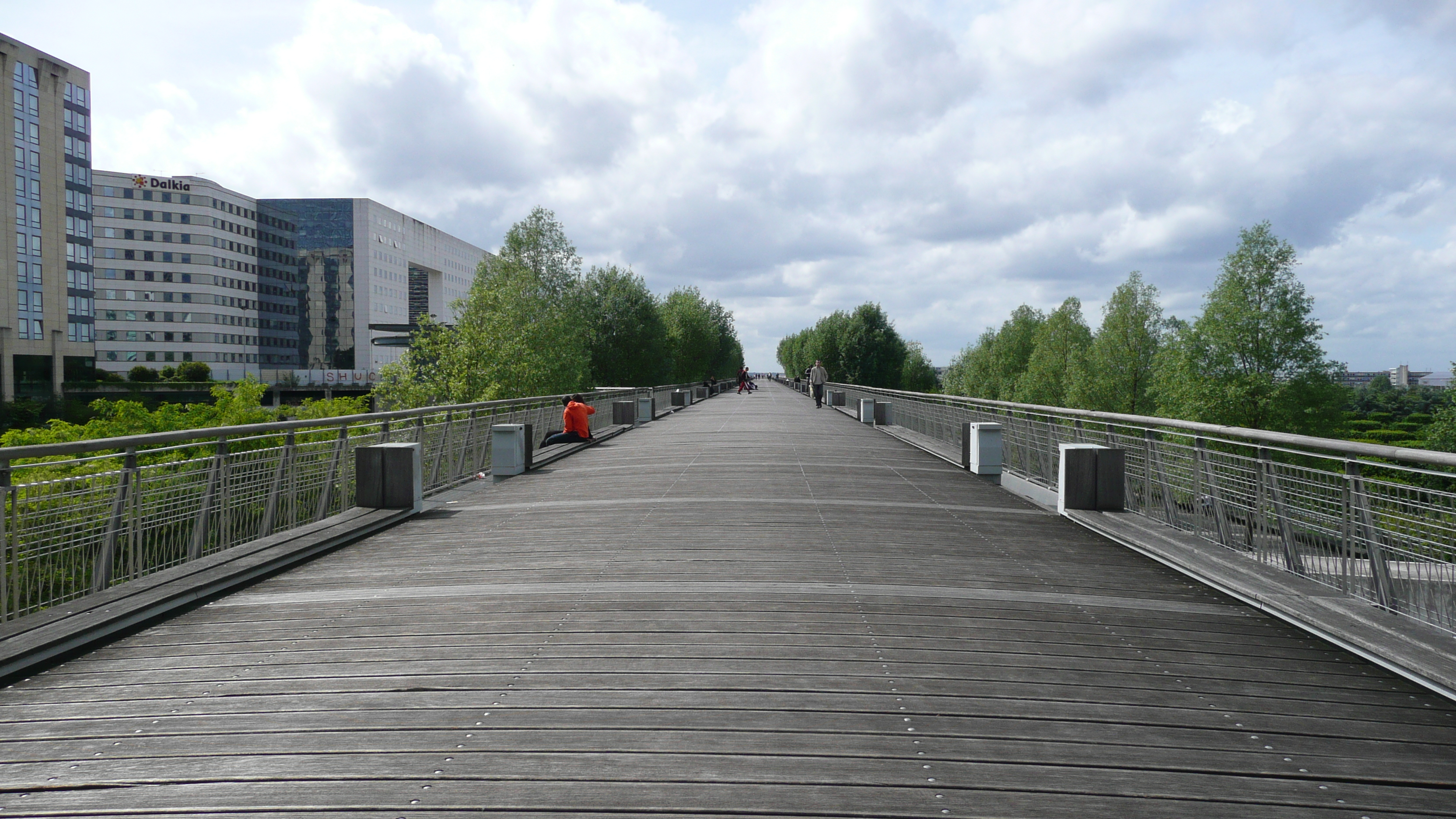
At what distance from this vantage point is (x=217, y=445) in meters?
7.79

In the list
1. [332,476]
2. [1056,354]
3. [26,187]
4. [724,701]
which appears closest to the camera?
[724,701]

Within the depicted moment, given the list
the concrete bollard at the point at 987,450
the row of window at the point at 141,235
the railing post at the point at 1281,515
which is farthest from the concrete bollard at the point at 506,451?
the row of window at the point at 141,235

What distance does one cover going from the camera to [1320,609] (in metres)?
5.77

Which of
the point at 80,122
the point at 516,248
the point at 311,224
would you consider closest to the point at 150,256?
the point at 311,224

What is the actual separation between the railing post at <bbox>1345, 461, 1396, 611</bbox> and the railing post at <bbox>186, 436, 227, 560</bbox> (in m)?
8.36

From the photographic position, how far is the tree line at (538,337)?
5603cm

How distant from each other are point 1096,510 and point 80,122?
91488 millimetres

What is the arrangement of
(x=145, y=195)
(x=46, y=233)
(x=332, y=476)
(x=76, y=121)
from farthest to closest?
(x=145, y=195), (x=76, y=121), (x=46, y=233), (x=332, y=476)

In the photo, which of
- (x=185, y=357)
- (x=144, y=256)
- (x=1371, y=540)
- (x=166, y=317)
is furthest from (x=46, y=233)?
(x=1371, y=540)

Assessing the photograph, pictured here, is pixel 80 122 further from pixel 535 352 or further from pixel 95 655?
pixel 95 655

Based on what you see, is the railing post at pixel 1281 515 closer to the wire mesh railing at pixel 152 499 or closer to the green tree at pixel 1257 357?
the wire mesh railing at pixel 152 499

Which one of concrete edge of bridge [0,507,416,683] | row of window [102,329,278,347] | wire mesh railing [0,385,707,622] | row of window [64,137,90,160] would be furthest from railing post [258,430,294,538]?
row of window [102,329,278,347]

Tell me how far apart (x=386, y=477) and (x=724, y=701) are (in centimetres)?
698

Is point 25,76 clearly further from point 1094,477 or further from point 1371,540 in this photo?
point 1371,540
